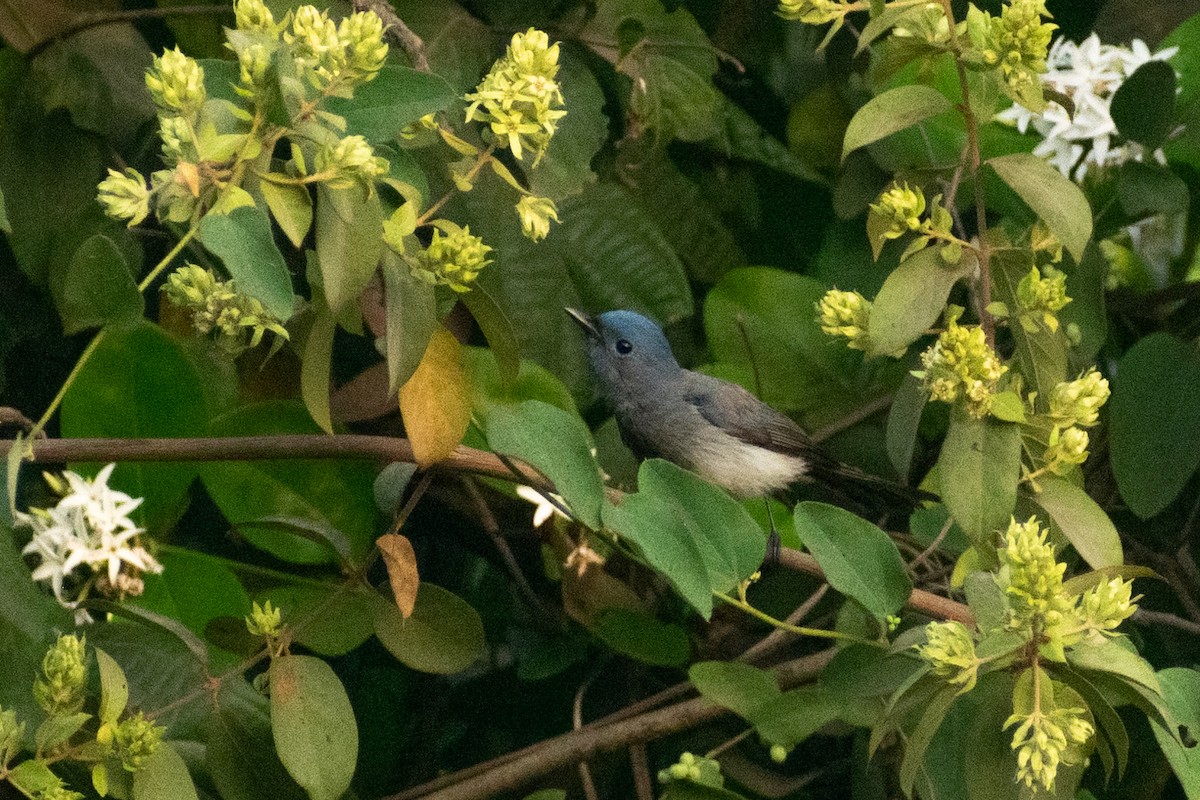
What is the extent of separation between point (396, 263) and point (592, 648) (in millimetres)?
1218

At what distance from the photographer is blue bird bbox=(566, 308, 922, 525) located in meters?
2.64

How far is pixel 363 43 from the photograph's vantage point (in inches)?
52.1

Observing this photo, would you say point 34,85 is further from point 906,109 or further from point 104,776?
point 906,109

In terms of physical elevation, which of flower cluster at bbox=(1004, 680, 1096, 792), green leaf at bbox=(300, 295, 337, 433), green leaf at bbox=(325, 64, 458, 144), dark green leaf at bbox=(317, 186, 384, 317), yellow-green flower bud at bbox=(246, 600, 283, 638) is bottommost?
yellow-green flower bud at bbox=(246, 600, 283, 638)

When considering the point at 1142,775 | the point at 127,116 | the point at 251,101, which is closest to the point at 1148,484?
the point at 1142,775

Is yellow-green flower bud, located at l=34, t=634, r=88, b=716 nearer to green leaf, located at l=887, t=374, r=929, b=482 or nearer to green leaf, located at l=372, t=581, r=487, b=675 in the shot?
green leaf, located at l=372, t=581, r=487, b=675

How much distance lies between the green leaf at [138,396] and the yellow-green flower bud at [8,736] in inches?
25.3

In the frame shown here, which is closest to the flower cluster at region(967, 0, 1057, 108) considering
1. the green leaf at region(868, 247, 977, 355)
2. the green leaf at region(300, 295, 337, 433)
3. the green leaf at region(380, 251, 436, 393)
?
the green leaf at region(868, 247, 977, 355)

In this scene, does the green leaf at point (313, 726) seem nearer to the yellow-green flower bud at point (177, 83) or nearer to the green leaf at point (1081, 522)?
the yellow-green flower bud at point (177, 83)

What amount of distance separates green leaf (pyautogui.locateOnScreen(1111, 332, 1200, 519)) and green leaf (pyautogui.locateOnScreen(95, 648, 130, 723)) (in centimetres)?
138

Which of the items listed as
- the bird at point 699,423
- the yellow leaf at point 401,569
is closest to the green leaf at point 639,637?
the bird at point 699,423

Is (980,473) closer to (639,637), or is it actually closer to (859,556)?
(859,556)

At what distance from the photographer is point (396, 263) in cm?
148

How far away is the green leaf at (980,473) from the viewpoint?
5.17ft
